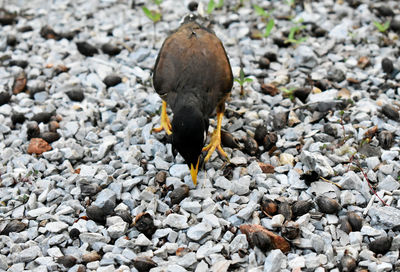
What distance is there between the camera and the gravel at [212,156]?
3924 mm

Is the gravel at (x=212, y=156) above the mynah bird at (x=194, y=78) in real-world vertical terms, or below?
below

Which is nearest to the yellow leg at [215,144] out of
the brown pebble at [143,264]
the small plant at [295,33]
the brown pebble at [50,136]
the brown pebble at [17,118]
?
the brown pebble at [143,264]

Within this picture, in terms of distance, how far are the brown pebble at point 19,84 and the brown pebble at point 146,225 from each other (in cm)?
252

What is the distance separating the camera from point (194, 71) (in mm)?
4891

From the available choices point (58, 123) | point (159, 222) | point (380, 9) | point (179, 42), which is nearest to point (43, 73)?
point (58, 123)

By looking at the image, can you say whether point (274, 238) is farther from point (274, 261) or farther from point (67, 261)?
point (67, 261)

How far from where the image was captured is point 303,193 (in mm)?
4375

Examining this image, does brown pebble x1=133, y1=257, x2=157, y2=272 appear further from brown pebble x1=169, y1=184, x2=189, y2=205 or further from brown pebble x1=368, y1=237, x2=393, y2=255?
brown pebble x1=368, y1=237, x2=393, y2=255

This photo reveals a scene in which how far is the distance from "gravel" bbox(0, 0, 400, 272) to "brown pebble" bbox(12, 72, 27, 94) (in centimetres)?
2

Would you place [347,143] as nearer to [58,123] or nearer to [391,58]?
[391,58]

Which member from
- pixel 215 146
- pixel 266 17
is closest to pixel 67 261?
pixel 215 146

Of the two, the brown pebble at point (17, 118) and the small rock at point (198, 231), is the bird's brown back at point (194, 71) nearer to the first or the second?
Result: the small rock at point (198, 231)

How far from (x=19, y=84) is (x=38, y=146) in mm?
1161

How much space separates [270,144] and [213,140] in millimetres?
528
